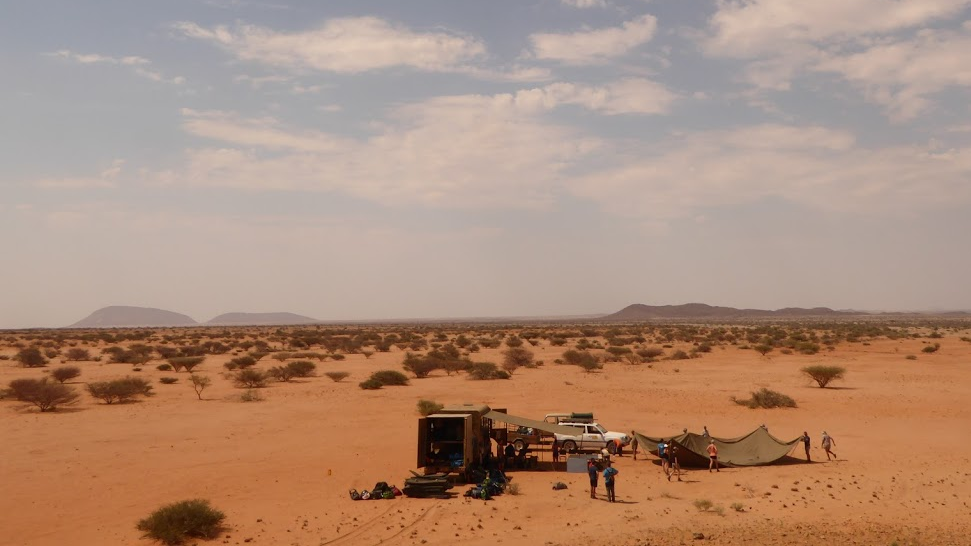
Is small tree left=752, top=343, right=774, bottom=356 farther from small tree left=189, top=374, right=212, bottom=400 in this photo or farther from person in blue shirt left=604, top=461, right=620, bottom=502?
person in blue shirt left=604, top=461, right=620, bottom=502

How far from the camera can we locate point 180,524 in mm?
15938

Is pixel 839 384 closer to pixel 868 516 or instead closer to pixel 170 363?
pixel 868 516

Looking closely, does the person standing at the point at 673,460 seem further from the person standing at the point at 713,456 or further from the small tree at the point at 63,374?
the small tree at the point at 63,374

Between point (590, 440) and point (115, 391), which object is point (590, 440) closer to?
point (590, 440)

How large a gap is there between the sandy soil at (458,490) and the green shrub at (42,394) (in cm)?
72

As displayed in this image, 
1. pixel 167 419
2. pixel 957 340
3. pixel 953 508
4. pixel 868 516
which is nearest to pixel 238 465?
pixel 167 419

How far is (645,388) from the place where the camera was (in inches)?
1700

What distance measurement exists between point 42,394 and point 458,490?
24.9m

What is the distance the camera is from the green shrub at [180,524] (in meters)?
15.8

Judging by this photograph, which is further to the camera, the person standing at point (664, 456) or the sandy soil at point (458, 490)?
the person standing at point (664, 456)

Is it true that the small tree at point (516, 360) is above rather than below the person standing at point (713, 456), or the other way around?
above

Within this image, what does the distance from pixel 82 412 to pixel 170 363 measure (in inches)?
812

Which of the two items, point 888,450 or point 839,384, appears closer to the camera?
point 888,450

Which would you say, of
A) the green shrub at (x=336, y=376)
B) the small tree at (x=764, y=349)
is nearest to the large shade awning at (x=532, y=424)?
the green shrub at (x=336, y=376)
